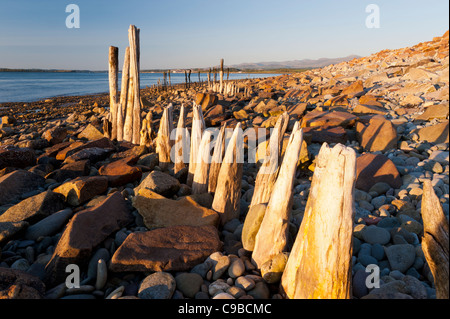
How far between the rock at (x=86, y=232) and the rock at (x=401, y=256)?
11.5ft

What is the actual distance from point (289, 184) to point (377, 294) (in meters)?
1.22

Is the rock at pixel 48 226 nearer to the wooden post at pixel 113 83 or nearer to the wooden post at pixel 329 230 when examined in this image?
the wooden post at pixel 329 230

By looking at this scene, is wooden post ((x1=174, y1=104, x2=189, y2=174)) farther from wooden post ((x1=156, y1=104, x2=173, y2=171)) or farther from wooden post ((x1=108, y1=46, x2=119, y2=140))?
wooden post ((x1=108, y1=46, x2=119, y2=140))

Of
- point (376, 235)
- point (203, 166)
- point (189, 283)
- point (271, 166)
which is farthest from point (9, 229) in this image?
point (376, 235)

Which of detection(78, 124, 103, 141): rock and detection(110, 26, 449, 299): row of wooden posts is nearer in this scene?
detection(110, 26, 449, 299): row of wooden posts

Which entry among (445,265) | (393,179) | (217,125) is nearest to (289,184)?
(445,265)

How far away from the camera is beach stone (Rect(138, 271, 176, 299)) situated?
8.83ft

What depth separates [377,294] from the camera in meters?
2.36

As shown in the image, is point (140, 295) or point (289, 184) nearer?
point (140, 295)

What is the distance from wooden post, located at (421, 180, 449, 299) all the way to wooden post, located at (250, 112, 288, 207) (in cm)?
194

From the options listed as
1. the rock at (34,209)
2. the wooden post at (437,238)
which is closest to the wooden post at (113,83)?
the rock at (34,209)

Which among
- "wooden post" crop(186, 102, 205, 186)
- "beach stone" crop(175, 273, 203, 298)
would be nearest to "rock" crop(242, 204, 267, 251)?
"beach stone" crop(175, 273, 203, 298)
